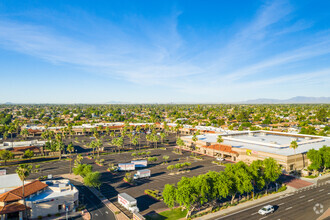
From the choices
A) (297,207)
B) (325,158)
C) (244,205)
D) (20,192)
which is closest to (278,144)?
(325,158)

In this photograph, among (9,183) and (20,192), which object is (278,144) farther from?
(9,183)

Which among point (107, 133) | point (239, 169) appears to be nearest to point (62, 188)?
point (239, 169)

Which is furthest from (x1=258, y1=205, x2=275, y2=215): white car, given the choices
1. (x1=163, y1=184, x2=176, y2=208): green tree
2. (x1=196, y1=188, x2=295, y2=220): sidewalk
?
(x1=163, y1=184, x2=176, y2=208): green tree

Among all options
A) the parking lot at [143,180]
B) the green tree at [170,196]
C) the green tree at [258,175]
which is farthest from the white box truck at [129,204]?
the green tree at [258,175]

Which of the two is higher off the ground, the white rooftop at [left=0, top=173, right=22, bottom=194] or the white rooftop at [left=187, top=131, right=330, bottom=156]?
the white rooftop at [left=187, top=131, right=330, bottom=156]

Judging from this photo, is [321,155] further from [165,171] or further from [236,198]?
[165,171]

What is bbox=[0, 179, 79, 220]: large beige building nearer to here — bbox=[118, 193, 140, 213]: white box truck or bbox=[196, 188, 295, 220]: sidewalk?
bbox=[118, 193, 140, 213]: white box truck

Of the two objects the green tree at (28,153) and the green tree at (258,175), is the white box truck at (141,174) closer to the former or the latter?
the green tree at (258,175)
